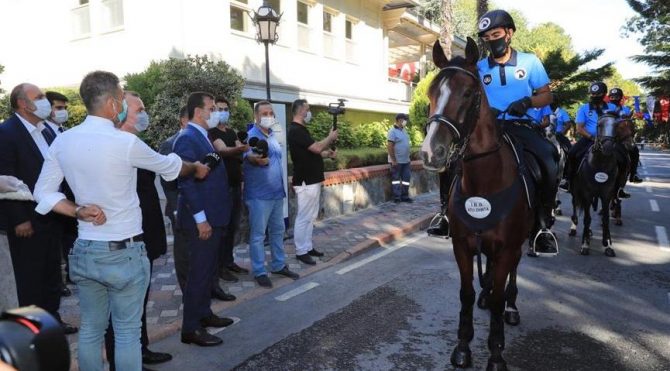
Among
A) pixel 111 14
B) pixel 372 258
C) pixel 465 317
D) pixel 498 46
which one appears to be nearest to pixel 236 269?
pixel 372 258

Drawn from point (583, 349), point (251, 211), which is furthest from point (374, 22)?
point (583, 349)

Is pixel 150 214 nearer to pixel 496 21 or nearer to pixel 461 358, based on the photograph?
pixel 461 358

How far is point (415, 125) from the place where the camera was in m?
18.7

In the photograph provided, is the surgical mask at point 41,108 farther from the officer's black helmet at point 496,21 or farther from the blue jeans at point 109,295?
the officer's black helmet at point 496,21

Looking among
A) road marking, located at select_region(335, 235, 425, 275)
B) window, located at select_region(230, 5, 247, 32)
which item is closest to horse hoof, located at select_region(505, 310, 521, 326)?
road marking, located at select_region(335, 235, 425, 275)

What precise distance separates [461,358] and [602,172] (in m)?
5.20

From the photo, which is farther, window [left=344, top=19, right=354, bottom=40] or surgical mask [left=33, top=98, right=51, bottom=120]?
window [left=344, top=19, right=354, bottom=40]

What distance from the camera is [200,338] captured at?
14.2 feet

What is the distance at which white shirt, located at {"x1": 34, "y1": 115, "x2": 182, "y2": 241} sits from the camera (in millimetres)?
2727

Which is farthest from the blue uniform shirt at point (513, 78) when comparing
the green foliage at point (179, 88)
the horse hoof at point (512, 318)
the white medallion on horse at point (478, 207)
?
the green foliage at point (179, 88)

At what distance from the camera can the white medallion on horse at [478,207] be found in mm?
3770

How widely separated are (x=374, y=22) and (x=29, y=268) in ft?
61.5

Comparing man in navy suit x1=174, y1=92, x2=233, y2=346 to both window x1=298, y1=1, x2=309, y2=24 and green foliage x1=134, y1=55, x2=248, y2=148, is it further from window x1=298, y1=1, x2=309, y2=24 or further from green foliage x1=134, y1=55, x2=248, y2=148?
window x1=298, y1=1, x2=309, y2=24

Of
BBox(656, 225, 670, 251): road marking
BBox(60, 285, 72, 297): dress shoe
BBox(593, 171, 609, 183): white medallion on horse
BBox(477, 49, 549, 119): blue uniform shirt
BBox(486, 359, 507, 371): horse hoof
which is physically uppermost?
BBox(477, 49, 549, 119): blue uniform shirt
